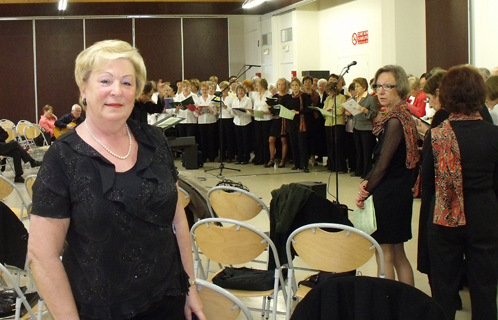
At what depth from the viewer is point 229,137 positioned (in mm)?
12281

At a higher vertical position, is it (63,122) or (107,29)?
(107,29)

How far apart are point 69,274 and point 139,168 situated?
376mm

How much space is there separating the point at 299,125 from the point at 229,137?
2.07m

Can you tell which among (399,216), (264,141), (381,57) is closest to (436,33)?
(381,57)

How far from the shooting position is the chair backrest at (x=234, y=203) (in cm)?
446

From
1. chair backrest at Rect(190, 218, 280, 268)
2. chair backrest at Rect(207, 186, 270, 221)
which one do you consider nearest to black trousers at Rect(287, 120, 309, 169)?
chair backrest at Rect(207, 186, 270, 221)

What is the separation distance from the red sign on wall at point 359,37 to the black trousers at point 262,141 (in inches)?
115

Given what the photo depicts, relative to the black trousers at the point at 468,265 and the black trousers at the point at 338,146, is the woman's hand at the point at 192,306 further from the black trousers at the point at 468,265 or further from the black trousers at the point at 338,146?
the black trousers at the point at 338,146

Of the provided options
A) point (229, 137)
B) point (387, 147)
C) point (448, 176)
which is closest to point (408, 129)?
point (387, 147)

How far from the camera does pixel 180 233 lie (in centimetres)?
206

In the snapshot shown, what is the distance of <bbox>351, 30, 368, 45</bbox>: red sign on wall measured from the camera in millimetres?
12547

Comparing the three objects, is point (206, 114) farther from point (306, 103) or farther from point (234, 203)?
point (234, 203)

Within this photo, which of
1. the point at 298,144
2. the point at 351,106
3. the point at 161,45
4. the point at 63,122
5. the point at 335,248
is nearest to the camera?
the point at 335,248

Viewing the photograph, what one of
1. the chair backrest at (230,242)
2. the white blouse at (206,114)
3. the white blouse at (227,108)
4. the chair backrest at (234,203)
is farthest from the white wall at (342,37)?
the chair backrest at (230,242)
